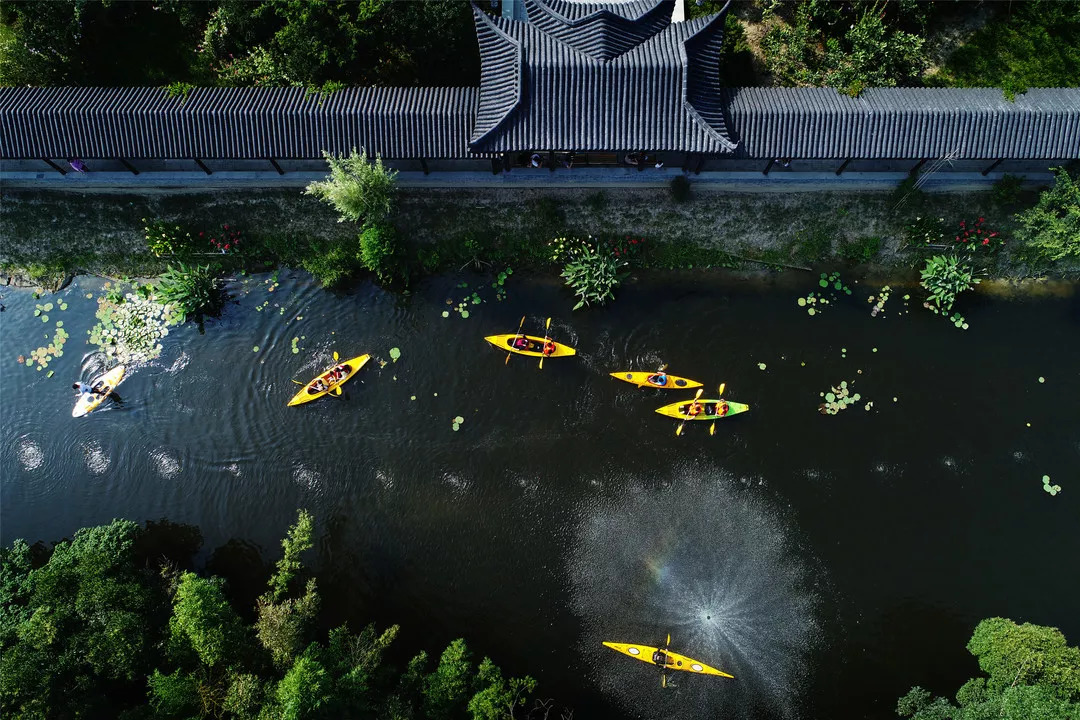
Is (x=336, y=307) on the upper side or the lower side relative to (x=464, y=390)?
upper

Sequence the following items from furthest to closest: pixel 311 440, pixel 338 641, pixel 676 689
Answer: pixel 311 440 → pixel 676 689 → pixel 338 641

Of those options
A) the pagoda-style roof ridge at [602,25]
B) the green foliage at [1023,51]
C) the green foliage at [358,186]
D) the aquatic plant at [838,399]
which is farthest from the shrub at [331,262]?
the green foliage at [1023,51]

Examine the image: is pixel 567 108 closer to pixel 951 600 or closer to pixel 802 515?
pixel 802 515

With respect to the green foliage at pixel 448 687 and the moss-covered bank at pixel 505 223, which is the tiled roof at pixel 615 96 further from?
the green foliage at pixel 448 687

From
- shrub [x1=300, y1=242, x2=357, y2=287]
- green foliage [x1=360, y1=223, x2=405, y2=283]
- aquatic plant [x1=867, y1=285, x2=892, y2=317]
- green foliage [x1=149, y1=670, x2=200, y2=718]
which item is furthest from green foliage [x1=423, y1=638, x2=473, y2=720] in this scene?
aquatic plant [x1=867, y1=285, x2=892, y2=317]

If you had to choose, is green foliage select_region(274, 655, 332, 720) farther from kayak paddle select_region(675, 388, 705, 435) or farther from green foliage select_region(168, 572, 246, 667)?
kayak paddle select_region(675, 388, 705, 435)

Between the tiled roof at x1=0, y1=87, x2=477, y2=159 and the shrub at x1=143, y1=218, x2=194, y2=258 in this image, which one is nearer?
the tiled roof at x1=0, y1=87, x2=477, y2=159

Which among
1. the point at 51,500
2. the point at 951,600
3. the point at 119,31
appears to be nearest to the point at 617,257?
the point at 951,600
